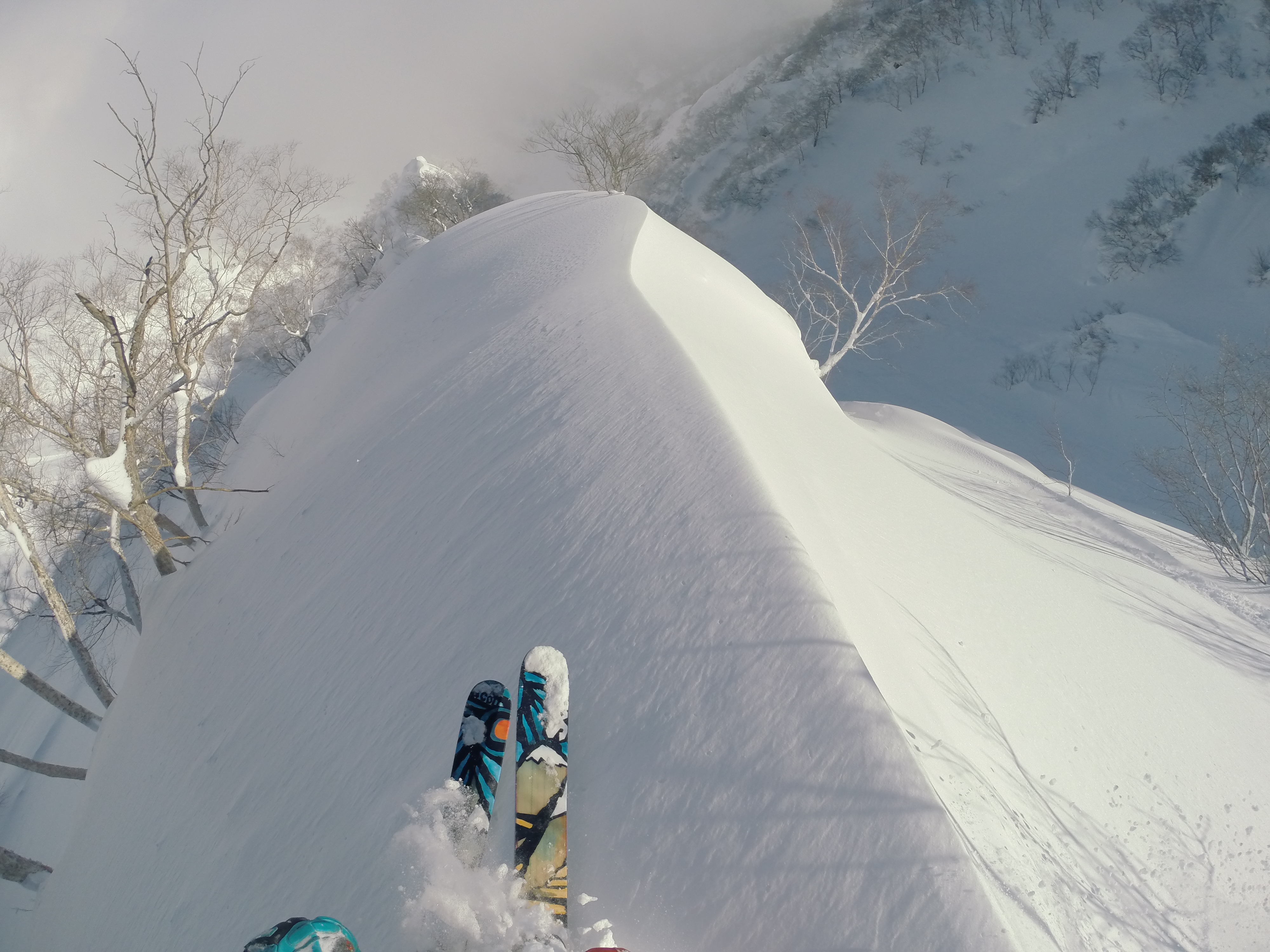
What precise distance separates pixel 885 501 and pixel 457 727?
430 cm

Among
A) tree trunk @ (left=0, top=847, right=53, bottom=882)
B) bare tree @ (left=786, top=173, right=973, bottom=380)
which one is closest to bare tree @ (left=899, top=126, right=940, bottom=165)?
bare tree @ (left=786, top=173, right=973, bottom=380)

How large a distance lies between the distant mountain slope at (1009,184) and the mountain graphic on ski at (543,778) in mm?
17645

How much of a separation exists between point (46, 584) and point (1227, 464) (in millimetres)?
19153

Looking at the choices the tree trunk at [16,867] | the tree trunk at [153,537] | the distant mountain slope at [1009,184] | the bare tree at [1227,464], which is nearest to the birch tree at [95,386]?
the tree trunk at [153,537]

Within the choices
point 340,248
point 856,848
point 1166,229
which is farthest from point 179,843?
point 1166,229

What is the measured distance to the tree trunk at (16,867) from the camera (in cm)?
581

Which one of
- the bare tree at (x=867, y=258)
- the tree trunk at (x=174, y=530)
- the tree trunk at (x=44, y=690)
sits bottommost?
the bare tree at (x=867, y=258)

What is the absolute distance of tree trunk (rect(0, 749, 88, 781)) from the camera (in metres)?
6.11

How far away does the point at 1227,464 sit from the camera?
545 inches

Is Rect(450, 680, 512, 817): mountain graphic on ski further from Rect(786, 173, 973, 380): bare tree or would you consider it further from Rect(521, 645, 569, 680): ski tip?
Rect(786, 173, 973, 380): bare tree

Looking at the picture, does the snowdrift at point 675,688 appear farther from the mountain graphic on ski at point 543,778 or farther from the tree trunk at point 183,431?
the tree trunk at point 183,431

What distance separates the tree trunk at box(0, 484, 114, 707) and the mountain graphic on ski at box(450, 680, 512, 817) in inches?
216

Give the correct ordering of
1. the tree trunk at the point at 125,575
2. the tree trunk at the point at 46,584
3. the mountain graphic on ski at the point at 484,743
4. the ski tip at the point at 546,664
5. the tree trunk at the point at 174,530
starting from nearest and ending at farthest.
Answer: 1. the mountain graphic on ski at the point at 484,743
2. the ski tip at the point at 546,664
3. the tree trunk at the point at 46,584
4. the tree trunk at the point at 125,575
5. the tree trunk at the point at 174,530

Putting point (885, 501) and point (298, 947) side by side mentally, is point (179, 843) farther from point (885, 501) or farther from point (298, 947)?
point (885, 501)
